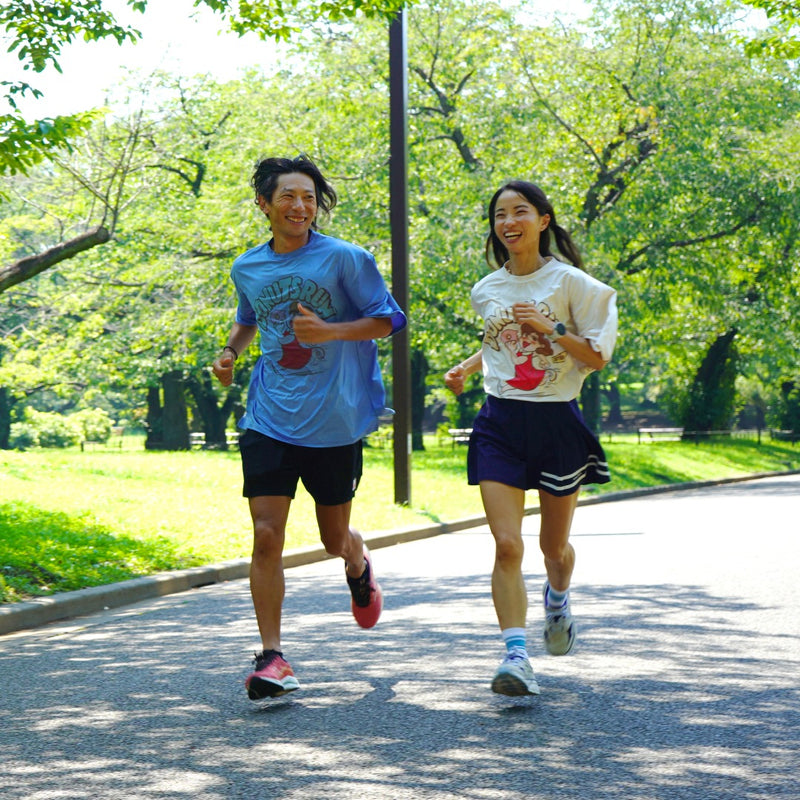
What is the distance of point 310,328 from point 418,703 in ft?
4.90

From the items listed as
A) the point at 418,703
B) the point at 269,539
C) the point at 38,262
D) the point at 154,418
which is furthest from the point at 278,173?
the point at 154,418

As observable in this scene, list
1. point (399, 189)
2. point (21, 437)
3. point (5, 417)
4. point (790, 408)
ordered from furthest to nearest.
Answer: point (5, 417) → point (21, 437) → point (790, 408) → point (399, 189)

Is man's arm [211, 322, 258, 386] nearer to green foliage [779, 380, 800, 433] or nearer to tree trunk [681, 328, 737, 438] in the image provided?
tree trunk [681, 328, 737, 438]

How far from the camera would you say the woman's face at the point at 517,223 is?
520 centimetres

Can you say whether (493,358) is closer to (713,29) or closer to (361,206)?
(361,206)

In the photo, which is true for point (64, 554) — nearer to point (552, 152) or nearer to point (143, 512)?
point (143, 512)

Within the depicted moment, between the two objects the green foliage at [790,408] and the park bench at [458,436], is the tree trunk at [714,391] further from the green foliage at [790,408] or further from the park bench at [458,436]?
the park bench at [458,436]

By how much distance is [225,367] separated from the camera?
210 inches

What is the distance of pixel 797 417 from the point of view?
44.0 meters

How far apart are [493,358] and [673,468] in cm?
2200

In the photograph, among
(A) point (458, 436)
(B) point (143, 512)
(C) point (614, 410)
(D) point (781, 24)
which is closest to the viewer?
(B) point (143, 512)

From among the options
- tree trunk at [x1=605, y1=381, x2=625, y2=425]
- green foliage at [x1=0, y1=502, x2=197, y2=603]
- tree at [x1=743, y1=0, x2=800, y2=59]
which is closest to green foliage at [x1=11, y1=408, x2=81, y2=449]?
tree at [x1=743, y1=0, x2=800, y2=59]

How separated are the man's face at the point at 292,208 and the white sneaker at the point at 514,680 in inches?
73.8

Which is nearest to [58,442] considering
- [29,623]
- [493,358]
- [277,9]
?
[277,9]
